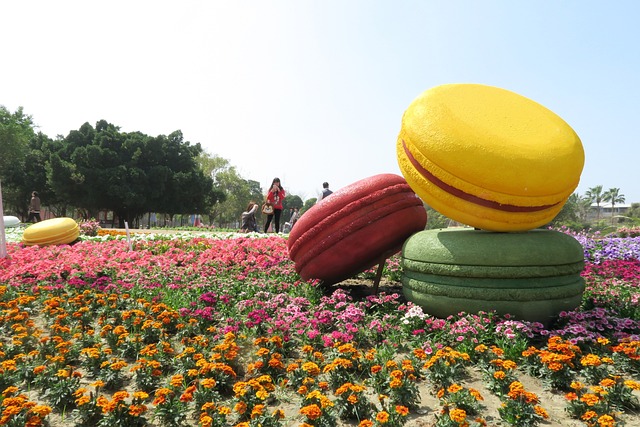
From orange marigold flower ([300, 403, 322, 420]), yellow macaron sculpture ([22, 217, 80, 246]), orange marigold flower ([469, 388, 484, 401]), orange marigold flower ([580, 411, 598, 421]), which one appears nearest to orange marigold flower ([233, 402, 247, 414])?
orange marigold flower ([300, 403, 322, 420])

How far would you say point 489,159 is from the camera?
4109 millimetres

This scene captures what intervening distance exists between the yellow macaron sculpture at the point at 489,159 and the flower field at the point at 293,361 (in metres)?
1.04

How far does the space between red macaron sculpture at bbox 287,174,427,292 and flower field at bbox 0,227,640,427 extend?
0.41 m

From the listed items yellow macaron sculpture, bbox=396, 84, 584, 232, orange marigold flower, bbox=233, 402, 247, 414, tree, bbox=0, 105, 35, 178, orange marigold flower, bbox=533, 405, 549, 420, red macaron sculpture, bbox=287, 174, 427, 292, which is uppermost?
tree, bbox=0, 105, 35, 178

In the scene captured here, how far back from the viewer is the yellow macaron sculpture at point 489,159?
4.11 metres

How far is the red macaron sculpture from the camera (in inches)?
202

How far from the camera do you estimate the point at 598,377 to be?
311 cm

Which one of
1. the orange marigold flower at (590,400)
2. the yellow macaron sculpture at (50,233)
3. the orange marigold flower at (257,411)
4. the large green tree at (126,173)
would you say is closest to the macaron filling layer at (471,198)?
the orange marigold flower at (590,400)

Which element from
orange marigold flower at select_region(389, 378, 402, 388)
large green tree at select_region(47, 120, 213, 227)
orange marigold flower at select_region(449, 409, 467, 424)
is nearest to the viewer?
orange marigold flower at select_region(449, 409, 467, 424)

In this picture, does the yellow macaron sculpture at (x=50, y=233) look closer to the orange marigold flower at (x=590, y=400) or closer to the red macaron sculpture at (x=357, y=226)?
the red macaron sculpture at (x=357, y=226)

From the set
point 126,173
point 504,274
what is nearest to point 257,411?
point 504,274

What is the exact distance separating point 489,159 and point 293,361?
2552 millimetres

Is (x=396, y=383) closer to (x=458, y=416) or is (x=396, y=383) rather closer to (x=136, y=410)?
(x=458, y=416)

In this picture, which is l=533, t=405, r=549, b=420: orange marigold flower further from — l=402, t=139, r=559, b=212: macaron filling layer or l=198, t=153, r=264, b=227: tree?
l=198, t=153, r=264, b=227: tree
